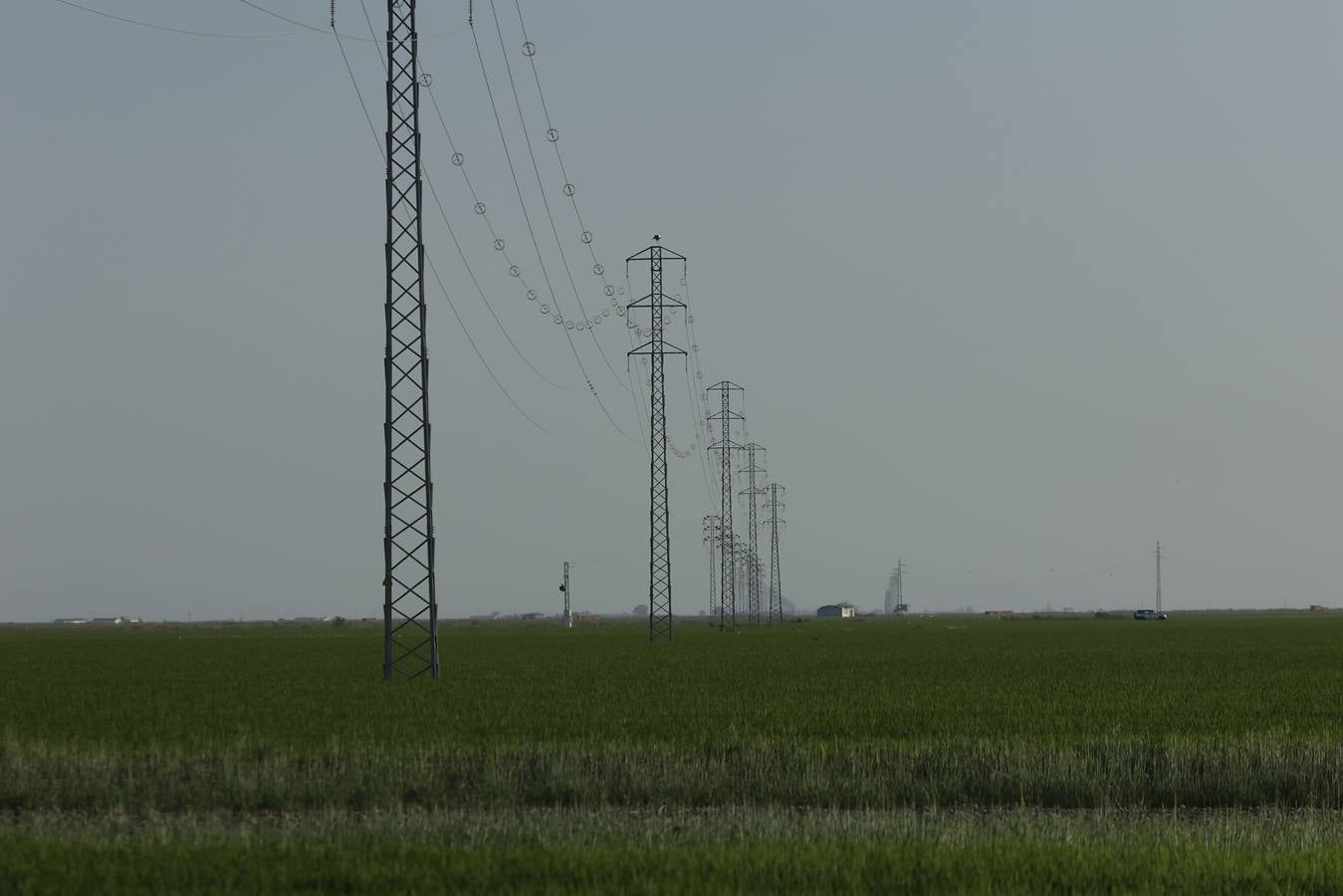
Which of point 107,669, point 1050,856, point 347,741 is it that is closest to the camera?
point 1050,856

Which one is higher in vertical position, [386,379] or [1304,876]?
[386,379]

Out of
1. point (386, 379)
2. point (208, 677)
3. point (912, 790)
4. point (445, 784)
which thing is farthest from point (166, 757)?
point (208, 677)

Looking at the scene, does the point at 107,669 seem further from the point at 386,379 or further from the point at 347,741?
the point at 347,741

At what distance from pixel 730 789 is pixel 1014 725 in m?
9.27

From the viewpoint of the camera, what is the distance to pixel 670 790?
68.9ft

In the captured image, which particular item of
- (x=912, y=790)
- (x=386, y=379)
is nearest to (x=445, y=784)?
Result: (x=912, y=790)

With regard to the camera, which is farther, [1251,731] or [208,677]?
[208,677]

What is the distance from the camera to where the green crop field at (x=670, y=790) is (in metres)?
14.4

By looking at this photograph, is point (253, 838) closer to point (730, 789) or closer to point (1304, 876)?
point (730, 789)

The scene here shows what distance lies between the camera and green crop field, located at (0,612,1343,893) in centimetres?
1439

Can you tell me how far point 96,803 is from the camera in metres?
19.6

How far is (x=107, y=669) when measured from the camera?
5441 centimetres

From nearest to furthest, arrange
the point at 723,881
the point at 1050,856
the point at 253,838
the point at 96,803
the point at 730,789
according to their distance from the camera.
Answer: the point at 723,881 → the point at 1050,856 → the point at 253,838 → the point at 96,803 → the point at 730,789

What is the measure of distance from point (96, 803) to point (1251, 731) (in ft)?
65.6
